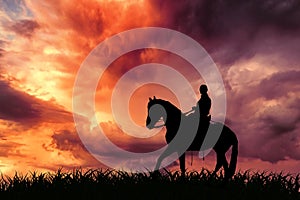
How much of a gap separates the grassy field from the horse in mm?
619

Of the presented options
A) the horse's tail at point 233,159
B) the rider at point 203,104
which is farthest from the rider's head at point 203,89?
the horse's tail at point 233,159

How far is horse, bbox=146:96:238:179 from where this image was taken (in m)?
17.5

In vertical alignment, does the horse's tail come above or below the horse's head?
below

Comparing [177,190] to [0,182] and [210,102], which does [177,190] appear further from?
[0,182]

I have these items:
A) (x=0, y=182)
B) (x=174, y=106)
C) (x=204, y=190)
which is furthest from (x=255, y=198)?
(x=0, y=182)

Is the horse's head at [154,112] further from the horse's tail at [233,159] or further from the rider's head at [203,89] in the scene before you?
the horse's tail at [233,159]

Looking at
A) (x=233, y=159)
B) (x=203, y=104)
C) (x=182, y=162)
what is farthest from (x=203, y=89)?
(x=233, y=159)

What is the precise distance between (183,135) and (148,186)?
10.2 feet

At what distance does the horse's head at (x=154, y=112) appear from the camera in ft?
57.4

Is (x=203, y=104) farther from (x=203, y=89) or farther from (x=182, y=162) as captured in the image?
(x=182, y=162)

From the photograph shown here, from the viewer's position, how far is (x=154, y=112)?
17547 mm

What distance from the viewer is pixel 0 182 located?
17219 millimetres

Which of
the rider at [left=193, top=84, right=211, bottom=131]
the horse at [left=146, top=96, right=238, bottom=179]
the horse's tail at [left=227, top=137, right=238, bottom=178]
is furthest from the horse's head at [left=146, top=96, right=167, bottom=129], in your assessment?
the horse's tail at [left=227, top=137, right=238, bottom=178]

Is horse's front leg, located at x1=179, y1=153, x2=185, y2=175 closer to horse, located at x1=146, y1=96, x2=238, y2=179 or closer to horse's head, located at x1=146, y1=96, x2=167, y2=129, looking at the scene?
horse, located at x1=146, y1=96, x2=238, y2=179
